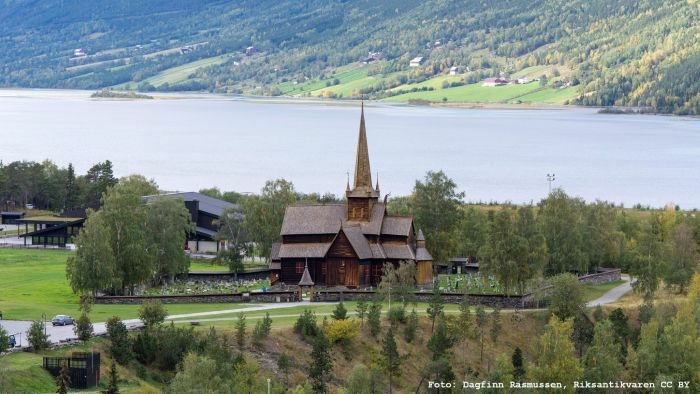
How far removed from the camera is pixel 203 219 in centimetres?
10806

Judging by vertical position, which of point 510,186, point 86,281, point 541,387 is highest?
point 510,186

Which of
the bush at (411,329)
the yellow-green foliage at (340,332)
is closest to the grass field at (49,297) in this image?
the yellow-green foliage at (340,332)

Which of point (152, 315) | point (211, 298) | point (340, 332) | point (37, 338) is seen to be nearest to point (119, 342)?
point (152, 315)

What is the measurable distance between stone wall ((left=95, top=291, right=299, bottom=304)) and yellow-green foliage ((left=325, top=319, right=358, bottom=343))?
1092 centimetres

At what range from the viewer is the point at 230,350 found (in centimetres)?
5866

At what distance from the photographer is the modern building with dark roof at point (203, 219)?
10462cm

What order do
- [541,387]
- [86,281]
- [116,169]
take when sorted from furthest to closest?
[116,169] → [86,281] → [541,387]

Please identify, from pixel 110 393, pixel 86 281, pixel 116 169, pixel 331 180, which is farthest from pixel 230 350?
pixel 116 169

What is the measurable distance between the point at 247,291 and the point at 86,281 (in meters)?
8.95

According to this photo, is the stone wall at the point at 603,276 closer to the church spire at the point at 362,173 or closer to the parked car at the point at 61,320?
the church spire at the point at 362,173

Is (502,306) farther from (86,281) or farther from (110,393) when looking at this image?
(110,393)

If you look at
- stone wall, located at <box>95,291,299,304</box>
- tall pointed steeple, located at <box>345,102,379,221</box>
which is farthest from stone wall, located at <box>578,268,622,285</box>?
stone wall, located at <box>95,291,299,304</box>

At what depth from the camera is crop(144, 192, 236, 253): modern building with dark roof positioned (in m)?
105

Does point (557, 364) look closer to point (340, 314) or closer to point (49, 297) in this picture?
point (340, 314)
